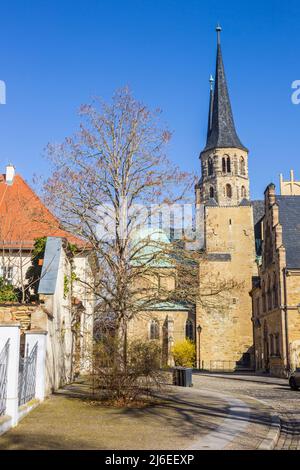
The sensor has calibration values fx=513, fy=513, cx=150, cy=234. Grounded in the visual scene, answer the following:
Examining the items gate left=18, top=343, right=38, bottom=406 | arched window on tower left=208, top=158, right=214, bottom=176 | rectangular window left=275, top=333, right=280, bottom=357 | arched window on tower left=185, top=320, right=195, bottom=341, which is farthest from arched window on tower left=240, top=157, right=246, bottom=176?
gate left=18, top=343, right=38, bottom=406

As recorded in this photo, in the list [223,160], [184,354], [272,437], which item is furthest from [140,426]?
[223,160]

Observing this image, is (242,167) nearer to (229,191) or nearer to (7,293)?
(229,191)

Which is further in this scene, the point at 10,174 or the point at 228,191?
the point at 228,191

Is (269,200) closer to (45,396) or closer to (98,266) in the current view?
(98,266)

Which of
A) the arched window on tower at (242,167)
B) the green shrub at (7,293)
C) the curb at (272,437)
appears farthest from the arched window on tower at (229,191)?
the curb at (272,437)

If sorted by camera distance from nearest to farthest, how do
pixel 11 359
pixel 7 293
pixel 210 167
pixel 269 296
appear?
pixel 11 359 → pixel 7 293 → pixel 269 296 → pixel 210 167

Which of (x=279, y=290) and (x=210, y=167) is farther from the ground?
(x=210, y=167)

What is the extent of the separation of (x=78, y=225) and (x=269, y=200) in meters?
22.3

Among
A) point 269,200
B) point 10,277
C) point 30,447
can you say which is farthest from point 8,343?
point 269,200

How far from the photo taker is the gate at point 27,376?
1229 cm

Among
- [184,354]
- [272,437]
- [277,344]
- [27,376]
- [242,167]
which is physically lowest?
[184,354]

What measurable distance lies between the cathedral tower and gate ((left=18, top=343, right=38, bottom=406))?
5483 centimetres

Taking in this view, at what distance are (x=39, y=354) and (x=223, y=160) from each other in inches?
2300

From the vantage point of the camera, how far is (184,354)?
5497cm
